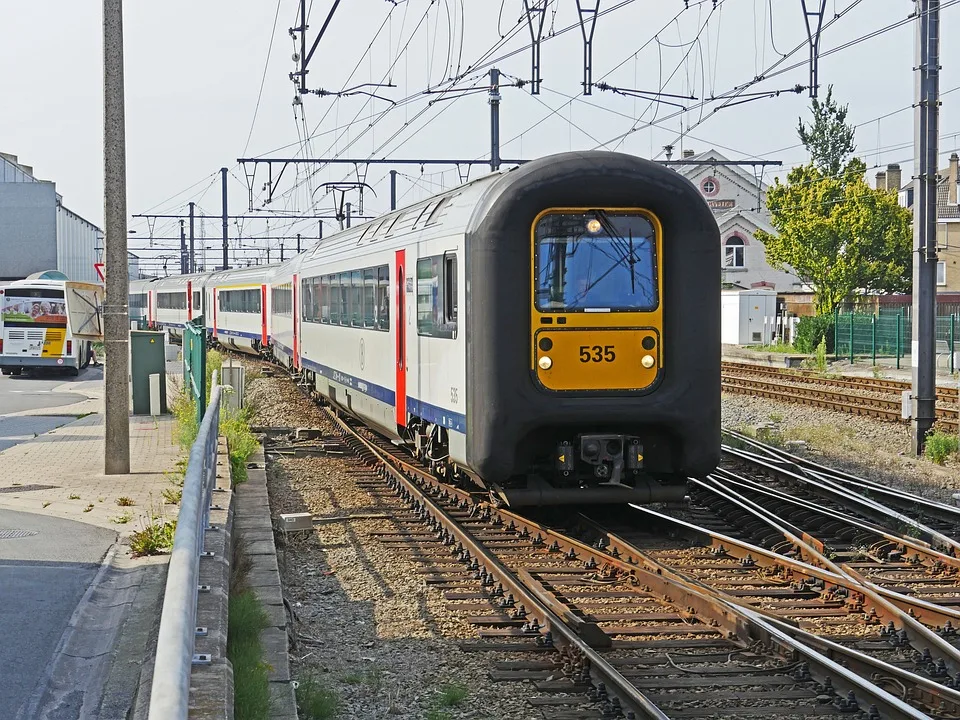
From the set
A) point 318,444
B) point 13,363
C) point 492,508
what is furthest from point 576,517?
point 13,363

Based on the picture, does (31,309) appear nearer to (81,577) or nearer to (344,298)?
(344,298)

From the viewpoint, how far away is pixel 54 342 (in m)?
30.9

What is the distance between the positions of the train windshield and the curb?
113 inches

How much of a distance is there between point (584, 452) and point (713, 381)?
1217 millimetres

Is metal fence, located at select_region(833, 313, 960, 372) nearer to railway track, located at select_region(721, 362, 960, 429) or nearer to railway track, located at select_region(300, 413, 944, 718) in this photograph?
railway track, located at select_region(721, 362, 960, 429)

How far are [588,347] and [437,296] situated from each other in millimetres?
1870

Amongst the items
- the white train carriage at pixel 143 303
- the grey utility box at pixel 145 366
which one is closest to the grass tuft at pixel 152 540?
the grey utility box at pixel 145 366

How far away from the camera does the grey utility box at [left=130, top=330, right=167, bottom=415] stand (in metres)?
19.3

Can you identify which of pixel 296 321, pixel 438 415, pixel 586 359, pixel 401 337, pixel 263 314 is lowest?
pixel 438 415

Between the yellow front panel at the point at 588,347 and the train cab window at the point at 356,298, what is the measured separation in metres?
5.92

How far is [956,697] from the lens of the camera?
5668 millimetres

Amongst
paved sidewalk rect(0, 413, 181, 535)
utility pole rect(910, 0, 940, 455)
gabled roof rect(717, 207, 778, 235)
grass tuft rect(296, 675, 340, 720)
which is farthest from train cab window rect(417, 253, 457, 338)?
gabled roof rect(717, 207, 778, 235)

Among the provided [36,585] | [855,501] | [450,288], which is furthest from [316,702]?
[855,501]

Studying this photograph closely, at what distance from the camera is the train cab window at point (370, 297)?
14.2 m
